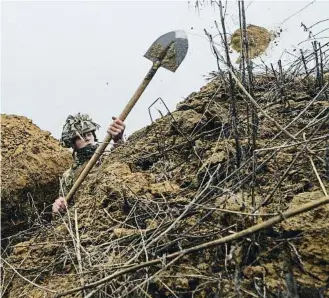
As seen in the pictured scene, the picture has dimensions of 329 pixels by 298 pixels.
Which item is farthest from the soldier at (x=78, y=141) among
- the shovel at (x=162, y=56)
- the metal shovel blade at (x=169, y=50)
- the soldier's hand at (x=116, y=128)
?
the metal shovel blade at (x=169, y=50)

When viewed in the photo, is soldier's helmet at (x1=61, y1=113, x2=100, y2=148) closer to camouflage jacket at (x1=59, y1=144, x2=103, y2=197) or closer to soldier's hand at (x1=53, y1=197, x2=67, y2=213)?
camouflage jacket at (x1=59, y1=144, x2=103, y2=197)

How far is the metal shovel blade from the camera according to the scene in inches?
131

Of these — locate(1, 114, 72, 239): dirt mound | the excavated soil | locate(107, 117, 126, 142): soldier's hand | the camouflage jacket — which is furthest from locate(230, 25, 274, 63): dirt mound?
locate(1, 114, 72, 239): dirt mound

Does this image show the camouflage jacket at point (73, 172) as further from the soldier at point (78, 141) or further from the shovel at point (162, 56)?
the shovel at point (162, 56)

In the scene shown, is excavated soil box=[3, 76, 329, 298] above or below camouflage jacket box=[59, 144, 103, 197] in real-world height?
below

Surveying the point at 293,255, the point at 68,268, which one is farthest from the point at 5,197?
the point at 293,255

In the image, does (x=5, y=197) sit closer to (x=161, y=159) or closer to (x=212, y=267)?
(x=161, y=159)

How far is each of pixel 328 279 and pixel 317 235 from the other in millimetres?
172

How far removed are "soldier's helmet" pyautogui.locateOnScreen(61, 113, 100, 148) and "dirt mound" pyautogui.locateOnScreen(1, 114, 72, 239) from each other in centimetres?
42

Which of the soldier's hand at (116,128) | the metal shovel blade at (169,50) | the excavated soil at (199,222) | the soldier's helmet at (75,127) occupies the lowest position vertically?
the excavated soil at (199,222)

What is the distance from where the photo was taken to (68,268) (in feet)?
7.18

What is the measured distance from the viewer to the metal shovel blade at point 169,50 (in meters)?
3.32

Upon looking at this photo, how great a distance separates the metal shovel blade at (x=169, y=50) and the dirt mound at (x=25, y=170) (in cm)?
191

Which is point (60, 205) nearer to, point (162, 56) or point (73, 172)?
point (73, 172)
